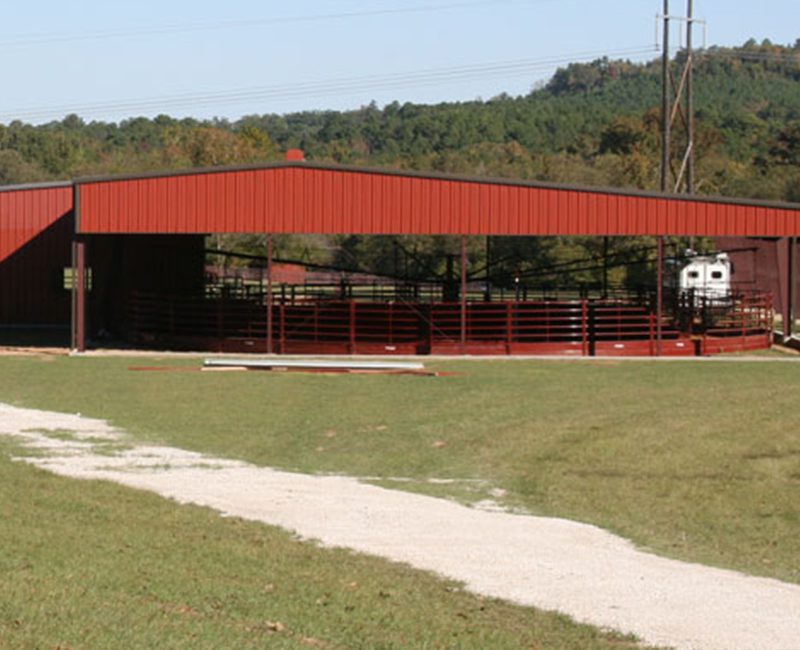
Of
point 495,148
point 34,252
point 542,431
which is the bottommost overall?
point 542,431

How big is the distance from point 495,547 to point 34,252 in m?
31.5

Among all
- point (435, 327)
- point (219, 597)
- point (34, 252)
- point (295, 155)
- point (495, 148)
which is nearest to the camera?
point (219, 597)

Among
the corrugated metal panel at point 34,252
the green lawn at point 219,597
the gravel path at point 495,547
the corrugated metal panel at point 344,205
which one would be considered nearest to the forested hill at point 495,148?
the corrugated metal panel at point 34,252

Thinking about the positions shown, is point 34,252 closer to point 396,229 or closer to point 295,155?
point 295,155

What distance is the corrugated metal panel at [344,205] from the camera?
33469 mm

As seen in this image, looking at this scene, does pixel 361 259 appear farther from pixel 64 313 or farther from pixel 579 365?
pixel 579 365

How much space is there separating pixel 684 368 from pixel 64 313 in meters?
18.8

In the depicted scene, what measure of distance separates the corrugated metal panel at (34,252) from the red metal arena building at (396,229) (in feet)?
15.8

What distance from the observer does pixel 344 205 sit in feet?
110

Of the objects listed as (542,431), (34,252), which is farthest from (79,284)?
(542,431)

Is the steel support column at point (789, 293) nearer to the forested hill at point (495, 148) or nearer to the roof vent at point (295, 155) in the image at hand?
the roof vent at point (295, 155)

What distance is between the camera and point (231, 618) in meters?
8.87

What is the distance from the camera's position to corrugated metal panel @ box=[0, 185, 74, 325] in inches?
1626

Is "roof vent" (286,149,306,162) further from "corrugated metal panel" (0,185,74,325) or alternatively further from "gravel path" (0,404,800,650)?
"gravel path" (0,404,800,650)
